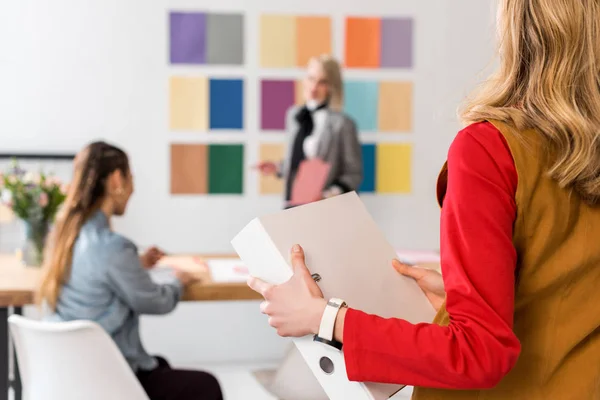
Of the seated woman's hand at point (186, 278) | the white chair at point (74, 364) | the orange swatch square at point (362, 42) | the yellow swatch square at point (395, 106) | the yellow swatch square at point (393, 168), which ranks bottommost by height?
the white chair at point (74, 364)

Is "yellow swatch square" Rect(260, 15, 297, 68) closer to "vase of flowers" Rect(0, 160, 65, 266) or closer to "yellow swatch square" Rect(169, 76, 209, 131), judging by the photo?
"yellow swatch square" Rect(169, 76, 209, 131)

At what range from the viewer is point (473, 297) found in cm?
87

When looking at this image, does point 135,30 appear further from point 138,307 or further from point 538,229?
point 538,229

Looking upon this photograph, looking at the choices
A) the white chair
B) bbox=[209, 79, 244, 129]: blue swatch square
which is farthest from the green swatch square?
the white chair

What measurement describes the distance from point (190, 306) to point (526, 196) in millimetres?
3549

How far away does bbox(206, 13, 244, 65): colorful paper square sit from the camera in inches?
165

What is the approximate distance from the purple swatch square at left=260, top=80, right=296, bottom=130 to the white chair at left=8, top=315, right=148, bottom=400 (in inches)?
96.1

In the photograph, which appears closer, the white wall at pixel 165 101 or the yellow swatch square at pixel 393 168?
the white wall at pixel 165 101

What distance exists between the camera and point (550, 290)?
0.95 metres

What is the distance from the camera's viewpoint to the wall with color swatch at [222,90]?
3996 millimetres

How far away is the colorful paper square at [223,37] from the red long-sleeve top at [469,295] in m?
3.40

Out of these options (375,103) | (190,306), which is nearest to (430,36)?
(375,103)

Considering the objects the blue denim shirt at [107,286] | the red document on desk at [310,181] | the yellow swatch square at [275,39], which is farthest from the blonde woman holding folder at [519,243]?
the yellow swatch square at [275,39]

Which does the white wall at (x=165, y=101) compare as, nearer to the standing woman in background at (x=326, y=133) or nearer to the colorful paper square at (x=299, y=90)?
the colorful paper square at (x=299, y=90)
